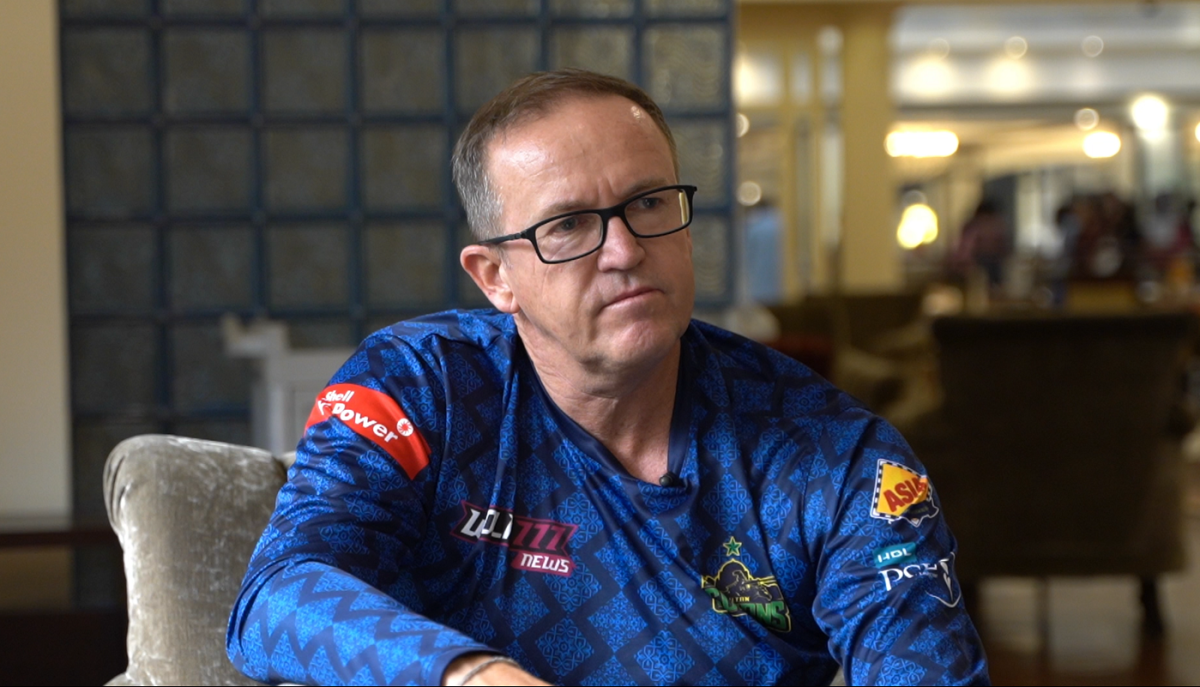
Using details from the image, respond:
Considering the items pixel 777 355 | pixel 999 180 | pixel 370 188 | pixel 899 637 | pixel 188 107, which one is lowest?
pixel 899 637

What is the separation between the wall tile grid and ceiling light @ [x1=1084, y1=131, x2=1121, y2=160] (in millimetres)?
15841

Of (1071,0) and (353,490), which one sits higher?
(1071,0)

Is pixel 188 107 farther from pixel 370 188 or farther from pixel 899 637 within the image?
pixel 899 637

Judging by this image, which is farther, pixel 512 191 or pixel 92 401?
pixel 92 401

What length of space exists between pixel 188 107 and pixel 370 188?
539 millimetres

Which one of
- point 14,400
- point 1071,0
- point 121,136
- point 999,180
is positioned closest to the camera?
point 14,400

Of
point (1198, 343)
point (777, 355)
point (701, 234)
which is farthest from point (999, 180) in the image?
point (777, 355)

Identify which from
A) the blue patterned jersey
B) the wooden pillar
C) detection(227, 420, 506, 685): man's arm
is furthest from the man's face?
the wooden pillar

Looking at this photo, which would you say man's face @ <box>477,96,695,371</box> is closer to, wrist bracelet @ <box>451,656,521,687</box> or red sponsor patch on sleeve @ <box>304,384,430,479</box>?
red sponsor patch on sleeve @ <box>304,384,430,479</box>

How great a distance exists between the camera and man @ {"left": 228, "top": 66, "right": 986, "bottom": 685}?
44.6 inches

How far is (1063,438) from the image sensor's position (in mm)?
3588

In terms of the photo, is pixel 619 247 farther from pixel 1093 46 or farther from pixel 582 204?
pixel 1093 46

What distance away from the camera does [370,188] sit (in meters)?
3.65

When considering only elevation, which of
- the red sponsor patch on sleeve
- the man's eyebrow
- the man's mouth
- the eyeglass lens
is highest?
the man's eyebrow
